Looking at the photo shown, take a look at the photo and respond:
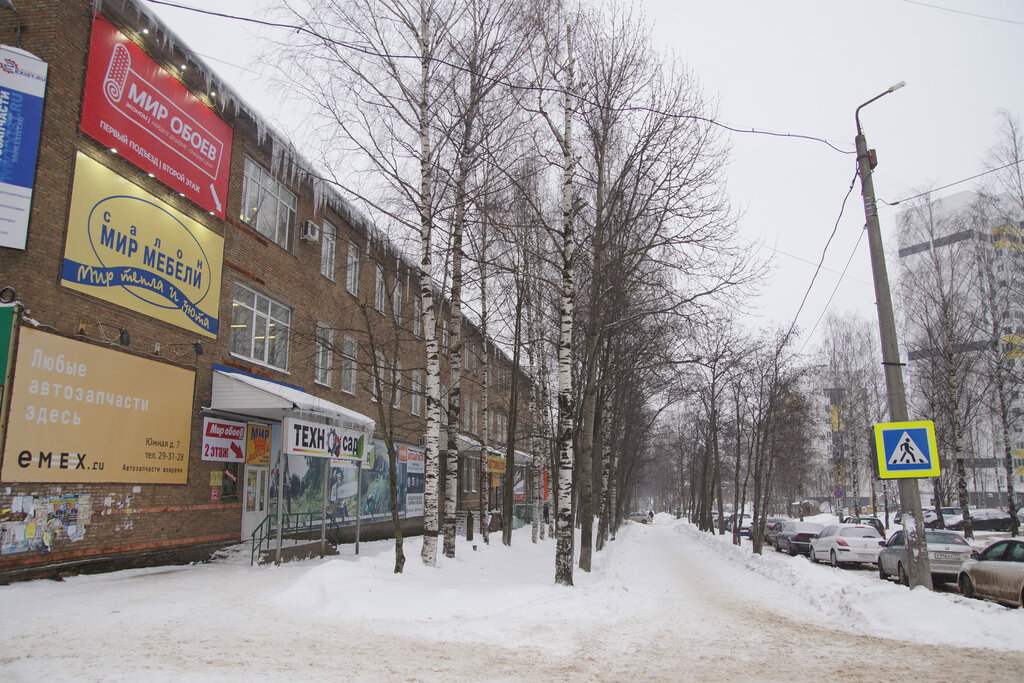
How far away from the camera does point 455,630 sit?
25.9 ft

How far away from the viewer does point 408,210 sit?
14281mm

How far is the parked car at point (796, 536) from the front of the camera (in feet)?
88.0

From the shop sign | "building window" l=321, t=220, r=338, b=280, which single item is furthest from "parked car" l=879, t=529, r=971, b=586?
"building window" l=321, t=220, r=338, b=280

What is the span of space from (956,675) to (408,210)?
1193 cm

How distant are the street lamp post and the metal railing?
1099 cm

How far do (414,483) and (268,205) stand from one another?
13433 mm

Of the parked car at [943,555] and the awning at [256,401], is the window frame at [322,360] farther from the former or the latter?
the parked car at [943,555]

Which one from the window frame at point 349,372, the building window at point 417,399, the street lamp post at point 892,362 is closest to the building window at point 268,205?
the window frame at point 349,372

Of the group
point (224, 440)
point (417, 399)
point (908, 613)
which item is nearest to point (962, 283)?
point (908, 613)

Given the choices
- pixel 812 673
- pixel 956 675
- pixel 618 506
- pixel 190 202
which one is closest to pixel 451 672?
pixel 812 673

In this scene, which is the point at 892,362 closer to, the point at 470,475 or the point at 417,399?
the point at 417,399

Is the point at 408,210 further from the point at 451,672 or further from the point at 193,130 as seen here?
the point at 451,672

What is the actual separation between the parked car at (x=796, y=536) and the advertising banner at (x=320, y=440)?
1968cm

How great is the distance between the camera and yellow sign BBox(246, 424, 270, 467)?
52.2 feet
